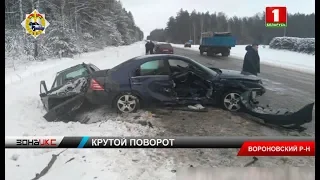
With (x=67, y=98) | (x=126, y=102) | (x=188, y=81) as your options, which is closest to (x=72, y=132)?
(x=67, y=98)

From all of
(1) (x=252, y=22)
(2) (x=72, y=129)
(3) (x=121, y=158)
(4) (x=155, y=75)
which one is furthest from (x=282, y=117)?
(2) (x=72, y=129)

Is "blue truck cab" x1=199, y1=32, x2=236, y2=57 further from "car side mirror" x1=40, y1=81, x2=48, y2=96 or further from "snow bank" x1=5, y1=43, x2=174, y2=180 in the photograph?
"car side mirror" x1=40, y1=81, x2=48, y2=96

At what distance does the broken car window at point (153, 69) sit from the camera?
5.77 meters

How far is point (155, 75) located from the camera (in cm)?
575

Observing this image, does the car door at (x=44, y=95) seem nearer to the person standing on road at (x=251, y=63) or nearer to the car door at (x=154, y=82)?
the car door at (x=154, y=82)

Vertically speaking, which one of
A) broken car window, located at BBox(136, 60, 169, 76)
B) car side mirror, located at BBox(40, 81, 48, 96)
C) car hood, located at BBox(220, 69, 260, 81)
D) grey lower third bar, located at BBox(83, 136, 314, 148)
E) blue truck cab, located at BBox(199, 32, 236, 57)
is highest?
blue truck cab, located at BBox(199, 32, 236, 57)

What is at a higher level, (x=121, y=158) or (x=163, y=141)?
(x=163, y=141)

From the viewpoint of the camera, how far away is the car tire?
5.84 metres

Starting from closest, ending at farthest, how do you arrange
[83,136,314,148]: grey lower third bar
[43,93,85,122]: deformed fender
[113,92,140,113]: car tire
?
[83,136,314,148]: grey lower third bar
[43,93,85,122]: deformed fender
[113,92,140,113]: car tire

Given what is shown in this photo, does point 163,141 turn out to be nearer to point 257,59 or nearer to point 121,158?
point 121,158

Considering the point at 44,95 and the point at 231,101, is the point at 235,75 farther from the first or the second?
the point at 44,95

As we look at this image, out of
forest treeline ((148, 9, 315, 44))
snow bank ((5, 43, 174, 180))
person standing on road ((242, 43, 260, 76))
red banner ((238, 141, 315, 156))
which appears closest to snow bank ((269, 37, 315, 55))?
forest treeline ((148, 9, 315, 44))
